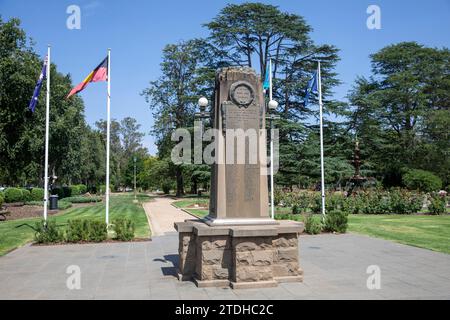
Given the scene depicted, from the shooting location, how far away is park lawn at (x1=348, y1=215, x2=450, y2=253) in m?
12.6

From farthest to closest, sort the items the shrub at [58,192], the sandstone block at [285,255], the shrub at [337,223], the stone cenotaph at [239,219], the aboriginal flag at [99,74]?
the shrub at [58,192], the shrub at [337,223], the aboriginal flag at [99,74], the sandstone block at [285,255], the stone cenotaph at [239,219]

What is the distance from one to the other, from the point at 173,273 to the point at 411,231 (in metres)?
11.3

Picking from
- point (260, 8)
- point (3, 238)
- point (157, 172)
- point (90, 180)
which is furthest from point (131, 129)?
point (3, 238)

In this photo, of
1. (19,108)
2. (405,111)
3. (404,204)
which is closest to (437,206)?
(404,204)

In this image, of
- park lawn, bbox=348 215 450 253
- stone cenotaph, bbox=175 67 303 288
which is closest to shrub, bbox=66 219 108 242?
stone cenotaph, bbox=175 67 303 288

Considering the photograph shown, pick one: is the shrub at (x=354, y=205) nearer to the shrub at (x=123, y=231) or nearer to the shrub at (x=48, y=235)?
the shrub at (x=123, y=231)

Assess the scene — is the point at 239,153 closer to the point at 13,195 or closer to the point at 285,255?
the point at 285,255

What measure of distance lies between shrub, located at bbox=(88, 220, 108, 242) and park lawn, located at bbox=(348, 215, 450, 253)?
1013 cm

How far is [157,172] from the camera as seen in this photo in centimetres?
5138

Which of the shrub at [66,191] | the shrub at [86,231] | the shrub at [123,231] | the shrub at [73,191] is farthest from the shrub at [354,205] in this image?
the shrub at [73,191]

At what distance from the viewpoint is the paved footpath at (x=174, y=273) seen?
6.81m

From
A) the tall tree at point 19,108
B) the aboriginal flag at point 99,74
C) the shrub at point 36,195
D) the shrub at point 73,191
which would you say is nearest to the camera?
the aboriginal flag at point 99,74
